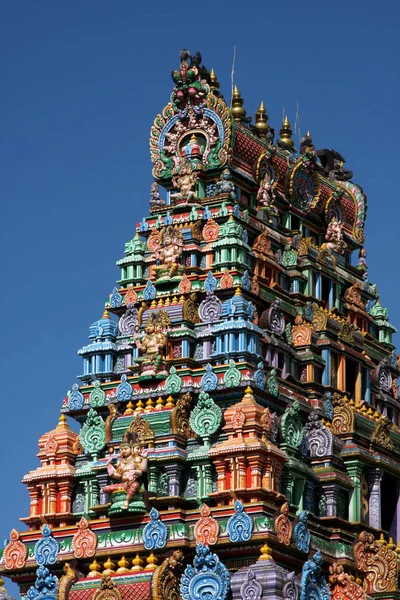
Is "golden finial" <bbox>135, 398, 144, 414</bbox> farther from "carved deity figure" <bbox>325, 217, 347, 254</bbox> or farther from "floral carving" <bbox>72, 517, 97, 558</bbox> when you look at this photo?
"carved deity figure" <bbox>325, 217, 347, 254</bbox>

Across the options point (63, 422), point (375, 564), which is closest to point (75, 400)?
point (63, 422)

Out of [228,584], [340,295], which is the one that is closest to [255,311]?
[340,295]

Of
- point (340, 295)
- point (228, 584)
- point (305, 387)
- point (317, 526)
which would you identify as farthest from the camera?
point (340, 295)

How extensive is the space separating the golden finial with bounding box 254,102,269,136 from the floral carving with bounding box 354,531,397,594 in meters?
18.4

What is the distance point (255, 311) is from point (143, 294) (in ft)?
14.5

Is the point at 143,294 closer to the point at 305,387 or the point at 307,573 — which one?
the point at 305,387

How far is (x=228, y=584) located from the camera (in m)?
65.8

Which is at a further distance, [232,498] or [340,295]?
[340,295]

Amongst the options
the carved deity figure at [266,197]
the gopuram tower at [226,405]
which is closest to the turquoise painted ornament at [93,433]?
the gopuram tower at [226,405]

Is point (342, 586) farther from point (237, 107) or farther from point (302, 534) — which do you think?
point (237, 107)

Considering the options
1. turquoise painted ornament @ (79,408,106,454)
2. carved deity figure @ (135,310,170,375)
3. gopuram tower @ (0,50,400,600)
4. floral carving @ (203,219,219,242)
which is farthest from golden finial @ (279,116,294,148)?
turquoise painted ornament @ (79,408,106,454)

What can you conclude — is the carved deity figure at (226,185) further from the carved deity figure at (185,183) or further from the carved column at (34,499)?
the carved column at (34,499)

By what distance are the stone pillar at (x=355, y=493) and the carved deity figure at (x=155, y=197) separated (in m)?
13.1

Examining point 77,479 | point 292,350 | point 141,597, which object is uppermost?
point 292,350
